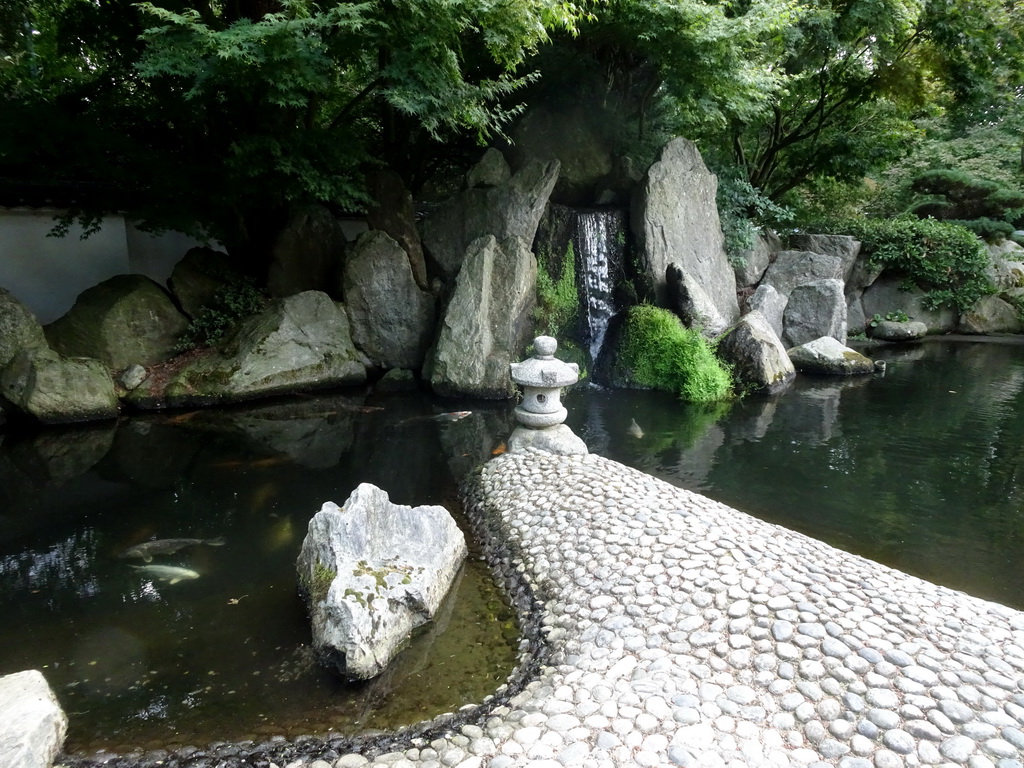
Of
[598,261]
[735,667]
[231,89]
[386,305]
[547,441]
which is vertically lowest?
[735,667]

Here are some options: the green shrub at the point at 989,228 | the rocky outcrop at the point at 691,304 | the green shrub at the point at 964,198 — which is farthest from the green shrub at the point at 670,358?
the green shrub at the point at 964,198

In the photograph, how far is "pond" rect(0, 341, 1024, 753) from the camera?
13.4ft

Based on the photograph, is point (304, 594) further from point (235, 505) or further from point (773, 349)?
point (773, 349)

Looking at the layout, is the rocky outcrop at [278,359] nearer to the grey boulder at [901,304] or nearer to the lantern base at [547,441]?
the lantern base at [547,441]

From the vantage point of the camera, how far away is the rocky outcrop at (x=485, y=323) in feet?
36.7

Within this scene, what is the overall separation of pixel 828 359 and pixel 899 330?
5.34 metres

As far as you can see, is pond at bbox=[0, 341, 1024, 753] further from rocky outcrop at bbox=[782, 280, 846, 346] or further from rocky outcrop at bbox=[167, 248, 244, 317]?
A: rocky outcrop at bbox=[167, 248, 244, 317]

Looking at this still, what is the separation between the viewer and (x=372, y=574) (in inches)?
178

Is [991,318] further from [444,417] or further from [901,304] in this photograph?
[444,417]

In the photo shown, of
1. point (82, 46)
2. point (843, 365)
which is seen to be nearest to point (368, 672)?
point (843, 365)

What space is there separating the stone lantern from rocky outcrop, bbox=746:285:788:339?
828cm

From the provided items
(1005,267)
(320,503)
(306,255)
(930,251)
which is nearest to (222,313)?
(306,255)

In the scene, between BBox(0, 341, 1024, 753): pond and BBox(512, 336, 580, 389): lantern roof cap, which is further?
BBox(512, 336, 580, 389): lantern roof cap

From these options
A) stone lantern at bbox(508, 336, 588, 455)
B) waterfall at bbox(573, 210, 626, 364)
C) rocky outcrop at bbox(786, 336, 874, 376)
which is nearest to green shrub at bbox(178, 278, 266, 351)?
waterfall at bbox(573, 210, 626, 364)
